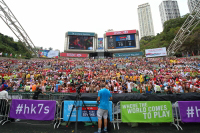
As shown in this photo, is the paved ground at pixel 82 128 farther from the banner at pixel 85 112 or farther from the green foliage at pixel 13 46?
the green foliage at pixel 13 46

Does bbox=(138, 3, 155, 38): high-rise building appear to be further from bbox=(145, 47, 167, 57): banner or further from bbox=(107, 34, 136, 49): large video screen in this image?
bbox=(145, 47, 167, 57): banner

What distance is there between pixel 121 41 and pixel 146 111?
38.6 metres

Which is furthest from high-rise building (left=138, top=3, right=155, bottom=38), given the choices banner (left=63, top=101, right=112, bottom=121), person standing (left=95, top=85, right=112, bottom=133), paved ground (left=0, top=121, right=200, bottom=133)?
person standing (left=95, top=85, right=112, bottom=133)

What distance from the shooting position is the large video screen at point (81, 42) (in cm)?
4181

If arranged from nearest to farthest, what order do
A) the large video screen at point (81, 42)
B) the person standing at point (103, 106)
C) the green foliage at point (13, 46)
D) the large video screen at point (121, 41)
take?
1. the person standing at point (103, 106)
2. the large video screen at point (121, 41)
3. the large video screen at point (81, 42)
4. the green foliage at point (13, 46)

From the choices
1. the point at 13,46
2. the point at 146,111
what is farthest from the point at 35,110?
the point at 13,46

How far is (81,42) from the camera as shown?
42.5 meters

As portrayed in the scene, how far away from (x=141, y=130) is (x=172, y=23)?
6289 cm

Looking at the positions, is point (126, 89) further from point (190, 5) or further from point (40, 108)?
point (190, 5)

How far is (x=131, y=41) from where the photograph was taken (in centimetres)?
4034

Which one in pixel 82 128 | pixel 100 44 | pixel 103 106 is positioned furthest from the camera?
pixel 100 44

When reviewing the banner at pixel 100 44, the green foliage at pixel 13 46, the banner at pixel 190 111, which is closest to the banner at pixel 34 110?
the banner at pixel 190 111

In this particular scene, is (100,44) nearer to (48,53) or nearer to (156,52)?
(48,53)

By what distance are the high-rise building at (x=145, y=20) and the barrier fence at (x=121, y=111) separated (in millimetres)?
135006
